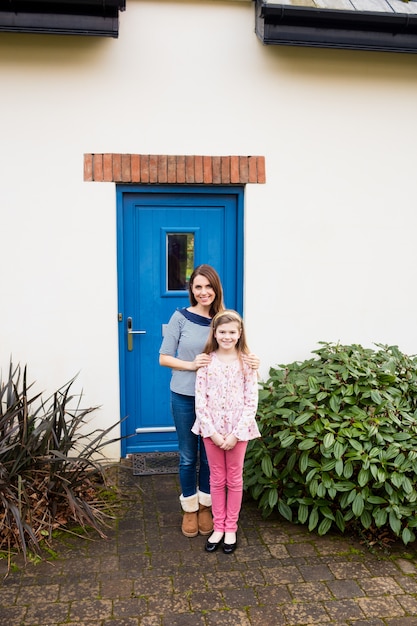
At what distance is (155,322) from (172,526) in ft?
5.64

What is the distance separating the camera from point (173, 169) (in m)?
4.53

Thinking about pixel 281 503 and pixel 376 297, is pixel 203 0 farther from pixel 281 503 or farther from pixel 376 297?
pixel 281 503

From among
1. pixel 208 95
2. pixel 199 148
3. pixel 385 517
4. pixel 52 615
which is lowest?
pixel 52 615

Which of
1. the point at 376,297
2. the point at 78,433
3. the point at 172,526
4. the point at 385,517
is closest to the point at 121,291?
the point at 78,433

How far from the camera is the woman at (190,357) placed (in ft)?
11.5

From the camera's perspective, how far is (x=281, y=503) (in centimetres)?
381

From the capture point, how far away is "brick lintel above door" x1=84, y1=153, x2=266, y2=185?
4445 millimetres

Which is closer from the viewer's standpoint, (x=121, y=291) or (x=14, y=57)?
(x=14, y=57)

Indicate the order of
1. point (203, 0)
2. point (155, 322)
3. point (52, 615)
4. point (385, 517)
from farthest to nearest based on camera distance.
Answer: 1. point (155, 322)
2. point (203, 0)
3. point (385, 517)
4. point (52, 615)

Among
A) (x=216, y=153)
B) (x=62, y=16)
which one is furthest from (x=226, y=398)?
(x=62, y=16)

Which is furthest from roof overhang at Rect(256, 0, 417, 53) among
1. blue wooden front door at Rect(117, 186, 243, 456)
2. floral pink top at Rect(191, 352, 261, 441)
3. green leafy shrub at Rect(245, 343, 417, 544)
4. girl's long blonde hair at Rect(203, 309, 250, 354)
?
floral pink top at Rect(191, 352, 261, 441)

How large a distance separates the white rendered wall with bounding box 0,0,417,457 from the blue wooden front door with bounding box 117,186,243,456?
0.58 feet

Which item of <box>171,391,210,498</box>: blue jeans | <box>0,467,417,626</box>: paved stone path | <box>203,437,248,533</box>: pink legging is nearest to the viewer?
<box>0,467,417,626</box>: paved stone path

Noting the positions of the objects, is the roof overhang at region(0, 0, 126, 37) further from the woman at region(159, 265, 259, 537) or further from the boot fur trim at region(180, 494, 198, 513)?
the boot fur trim at region(180, 494, 198, 513)
